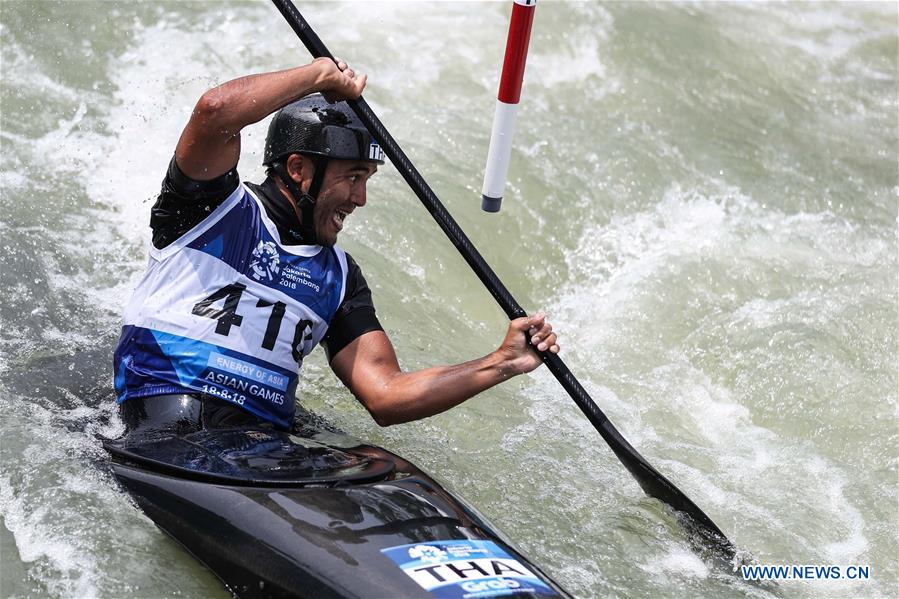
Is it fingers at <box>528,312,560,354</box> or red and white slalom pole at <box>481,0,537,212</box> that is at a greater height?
red and white slalom pole at <box>481,0,537,212</box>

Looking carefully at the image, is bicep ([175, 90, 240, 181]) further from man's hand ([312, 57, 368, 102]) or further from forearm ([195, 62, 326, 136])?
man's hand ([312, 57, 368, 102])

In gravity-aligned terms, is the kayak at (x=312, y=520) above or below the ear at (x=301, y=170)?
below

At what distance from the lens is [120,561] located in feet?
9.89

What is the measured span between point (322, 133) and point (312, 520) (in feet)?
4.24

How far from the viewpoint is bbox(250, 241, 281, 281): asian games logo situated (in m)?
3.50

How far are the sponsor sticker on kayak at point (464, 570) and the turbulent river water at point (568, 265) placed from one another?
1.87 ft

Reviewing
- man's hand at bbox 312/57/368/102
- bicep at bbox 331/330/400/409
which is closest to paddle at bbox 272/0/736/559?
man's hand at bbox 312/57/368/102

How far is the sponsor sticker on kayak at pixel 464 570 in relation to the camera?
2.62m

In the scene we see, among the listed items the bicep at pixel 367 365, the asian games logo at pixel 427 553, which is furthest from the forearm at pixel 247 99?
the asian games logo at pixel 427 553

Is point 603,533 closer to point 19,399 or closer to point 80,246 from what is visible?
point 19,399

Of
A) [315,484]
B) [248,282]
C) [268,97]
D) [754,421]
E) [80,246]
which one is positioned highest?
[268,97]

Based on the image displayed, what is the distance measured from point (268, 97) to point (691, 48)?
5473mm

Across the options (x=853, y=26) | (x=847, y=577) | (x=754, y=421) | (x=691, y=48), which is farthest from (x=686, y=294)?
(x=853, y=26)

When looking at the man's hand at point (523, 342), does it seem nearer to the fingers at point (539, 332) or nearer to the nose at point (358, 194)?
the fingers at point (539, 332)
